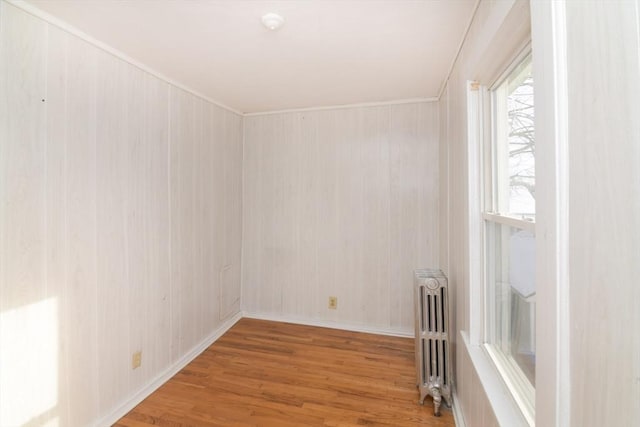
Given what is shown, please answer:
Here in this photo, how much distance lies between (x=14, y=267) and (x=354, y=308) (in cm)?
268

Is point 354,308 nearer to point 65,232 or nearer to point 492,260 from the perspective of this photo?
point 492,260

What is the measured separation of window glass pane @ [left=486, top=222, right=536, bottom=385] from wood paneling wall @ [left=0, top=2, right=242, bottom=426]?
2.29 metres

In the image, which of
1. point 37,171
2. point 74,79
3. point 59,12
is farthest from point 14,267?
point 59,12

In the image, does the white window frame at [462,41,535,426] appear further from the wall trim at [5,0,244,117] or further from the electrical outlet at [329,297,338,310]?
the wall trim at [5,0,244,117]

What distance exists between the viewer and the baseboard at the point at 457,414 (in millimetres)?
1750

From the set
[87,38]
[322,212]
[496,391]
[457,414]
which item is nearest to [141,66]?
[87,38]

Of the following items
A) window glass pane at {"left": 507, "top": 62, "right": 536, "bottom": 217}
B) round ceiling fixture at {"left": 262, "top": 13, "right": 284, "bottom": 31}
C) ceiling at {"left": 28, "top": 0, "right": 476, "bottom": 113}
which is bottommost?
window glass pane at {"left": 507, "top": 62, "right": 536, "bottom": 217}

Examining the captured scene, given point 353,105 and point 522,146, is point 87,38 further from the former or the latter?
point 522,146

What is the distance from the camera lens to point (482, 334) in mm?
1525

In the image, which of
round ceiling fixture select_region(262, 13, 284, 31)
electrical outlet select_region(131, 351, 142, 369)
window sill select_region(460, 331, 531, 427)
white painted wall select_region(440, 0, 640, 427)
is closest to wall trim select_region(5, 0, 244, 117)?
round ceiling fixture select_region(262, 13, 284, 31)

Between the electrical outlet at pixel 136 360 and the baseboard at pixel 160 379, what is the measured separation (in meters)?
Result: 0.19

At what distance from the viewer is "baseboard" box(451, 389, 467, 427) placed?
175 centimetres

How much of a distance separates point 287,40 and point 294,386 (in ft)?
8.08

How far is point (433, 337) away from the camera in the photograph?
2021 millimetres
